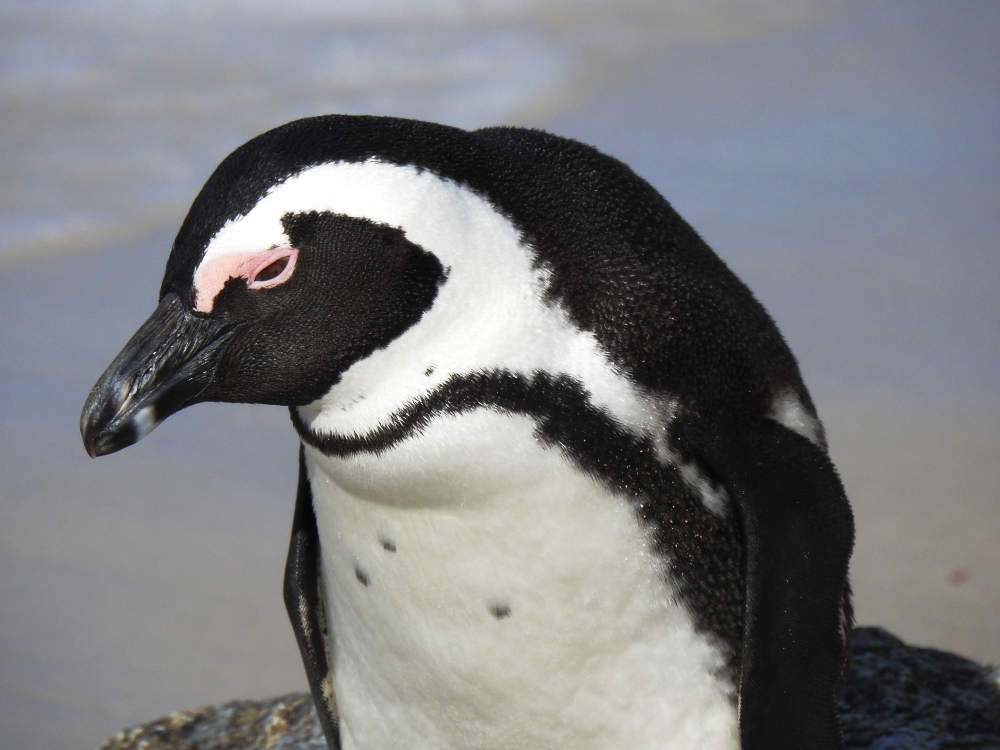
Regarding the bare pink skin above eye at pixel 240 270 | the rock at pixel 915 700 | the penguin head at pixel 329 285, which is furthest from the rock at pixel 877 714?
the bare pink skin above eye at pixel 240 270

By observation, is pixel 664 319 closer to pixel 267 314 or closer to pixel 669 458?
pixel 669 458

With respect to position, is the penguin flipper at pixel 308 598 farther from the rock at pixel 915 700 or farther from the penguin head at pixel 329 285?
the rock at pixel 915 700

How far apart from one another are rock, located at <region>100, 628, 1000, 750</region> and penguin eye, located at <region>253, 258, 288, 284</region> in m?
1.49

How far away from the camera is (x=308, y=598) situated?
1.90 meters

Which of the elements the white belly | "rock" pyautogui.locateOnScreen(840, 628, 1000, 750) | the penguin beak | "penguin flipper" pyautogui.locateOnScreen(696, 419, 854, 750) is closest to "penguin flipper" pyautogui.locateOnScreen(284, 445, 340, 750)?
the white belly

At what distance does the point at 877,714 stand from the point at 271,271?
1608 millimetres

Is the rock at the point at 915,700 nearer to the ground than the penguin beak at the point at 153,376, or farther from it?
nearer to the ground

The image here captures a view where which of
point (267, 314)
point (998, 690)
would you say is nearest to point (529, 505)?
point (267, 314)

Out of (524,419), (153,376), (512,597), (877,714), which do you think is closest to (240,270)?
(153,376)

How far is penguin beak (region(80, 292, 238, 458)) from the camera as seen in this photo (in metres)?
1.32

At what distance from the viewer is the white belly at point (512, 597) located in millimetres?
1381

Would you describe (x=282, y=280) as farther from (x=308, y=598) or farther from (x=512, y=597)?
(x=308, y=598)

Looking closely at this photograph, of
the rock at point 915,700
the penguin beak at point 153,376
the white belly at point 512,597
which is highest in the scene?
the penguin beak at point 153,376

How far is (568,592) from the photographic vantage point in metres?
1.45
